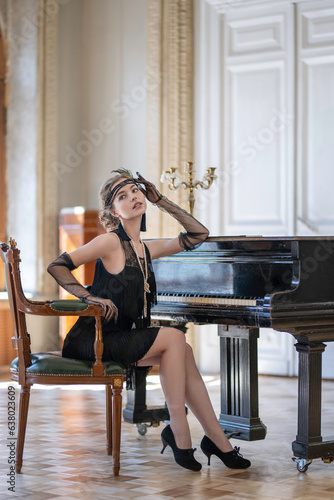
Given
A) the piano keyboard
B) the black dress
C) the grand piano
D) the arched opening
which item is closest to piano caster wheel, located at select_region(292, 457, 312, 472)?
the grand piano

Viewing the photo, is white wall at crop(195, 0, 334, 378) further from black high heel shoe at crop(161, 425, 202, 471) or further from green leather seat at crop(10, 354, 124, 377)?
green leather seat at crop(10, 354, 124, 377)

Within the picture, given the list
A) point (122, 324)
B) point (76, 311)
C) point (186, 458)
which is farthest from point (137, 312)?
point (186, 458)

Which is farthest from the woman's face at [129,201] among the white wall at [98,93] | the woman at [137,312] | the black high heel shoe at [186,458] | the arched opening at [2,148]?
the arched opening at [2,148]

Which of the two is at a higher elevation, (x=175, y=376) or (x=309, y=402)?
(x=175, y=376)

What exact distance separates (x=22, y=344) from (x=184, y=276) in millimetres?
938

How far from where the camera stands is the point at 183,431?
137 inches

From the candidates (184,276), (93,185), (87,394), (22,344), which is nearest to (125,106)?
(93,185)

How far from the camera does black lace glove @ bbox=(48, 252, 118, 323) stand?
350cm

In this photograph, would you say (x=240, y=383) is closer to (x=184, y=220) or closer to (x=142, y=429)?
(x=142, y=429)

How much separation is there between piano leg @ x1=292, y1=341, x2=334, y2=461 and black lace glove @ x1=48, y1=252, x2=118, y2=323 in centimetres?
81

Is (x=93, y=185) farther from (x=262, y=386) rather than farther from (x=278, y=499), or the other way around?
(x=278, y=499)

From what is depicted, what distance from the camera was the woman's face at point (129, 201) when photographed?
3.76m

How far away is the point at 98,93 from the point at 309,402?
A: 179 inches

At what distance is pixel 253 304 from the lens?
3.50 meters
